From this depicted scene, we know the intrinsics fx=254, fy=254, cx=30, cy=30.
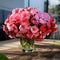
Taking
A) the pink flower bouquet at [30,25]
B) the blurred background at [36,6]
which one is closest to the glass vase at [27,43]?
the pink flower bouquet at [30,25]

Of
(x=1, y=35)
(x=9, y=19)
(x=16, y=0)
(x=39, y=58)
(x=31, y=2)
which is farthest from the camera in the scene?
(x=31, y=2)

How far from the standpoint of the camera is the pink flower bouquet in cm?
195

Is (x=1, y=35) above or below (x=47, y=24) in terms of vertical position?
below

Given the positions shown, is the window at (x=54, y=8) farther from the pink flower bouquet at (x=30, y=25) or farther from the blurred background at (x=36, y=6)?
the pink flower bouquet at (x=30, y=25)

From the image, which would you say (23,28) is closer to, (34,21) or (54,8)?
(34,21)

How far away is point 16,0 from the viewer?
9.81 meters

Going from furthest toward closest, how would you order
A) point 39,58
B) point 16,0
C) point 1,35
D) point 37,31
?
point 16,0, point 1,35, point 39,58, point 37,31

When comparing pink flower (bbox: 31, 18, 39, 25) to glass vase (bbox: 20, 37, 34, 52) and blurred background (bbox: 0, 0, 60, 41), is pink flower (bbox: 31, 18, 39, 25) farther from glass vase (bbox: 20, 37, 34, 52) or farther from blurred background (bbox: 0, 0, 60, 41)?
blurred background (bbox: 0, 0, 60, 41)

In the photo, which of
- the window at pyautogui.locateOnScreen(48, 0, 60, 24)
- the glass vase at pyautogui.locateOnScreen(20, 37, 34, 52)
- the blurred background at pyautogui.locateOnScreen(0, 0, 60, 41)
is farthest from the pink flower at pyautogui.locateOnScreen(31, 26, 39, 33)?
the window at pyautogui.locateOnScreen(48, 0, 60, 24)

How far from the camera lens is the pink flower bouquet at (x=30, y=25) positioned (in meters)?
1.95

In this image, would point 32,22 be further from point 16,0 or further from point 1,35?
point 16,0

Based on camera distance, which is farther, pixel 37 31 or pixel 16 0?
pixel 16 0

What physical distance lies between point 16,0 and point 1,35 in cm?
189

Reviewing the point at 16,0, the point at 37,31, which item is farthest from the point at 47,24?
the point at 16,0
